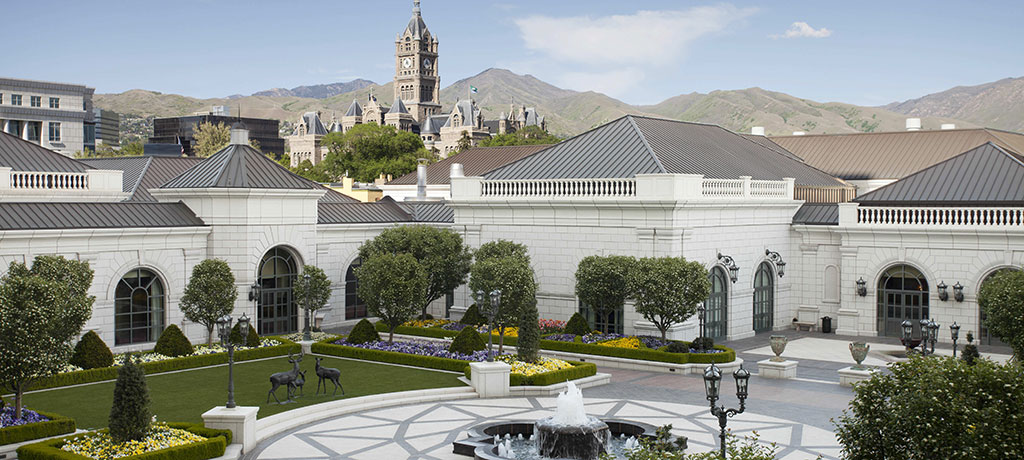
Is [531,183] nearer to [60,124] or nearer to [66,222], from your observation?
[66,222]

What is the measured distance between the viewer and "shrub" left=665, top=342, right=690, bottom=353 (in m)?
34.9

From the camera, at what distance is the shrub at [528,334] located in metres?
30.9

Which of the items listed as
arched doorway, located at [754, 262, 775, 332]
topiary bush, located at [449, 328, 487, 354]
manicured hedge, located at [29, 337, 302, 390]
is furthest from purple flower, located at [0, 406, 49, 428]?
arched doorway, located at [754, 262, 775, 332]

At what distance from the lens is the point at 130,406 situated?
20.7 metres

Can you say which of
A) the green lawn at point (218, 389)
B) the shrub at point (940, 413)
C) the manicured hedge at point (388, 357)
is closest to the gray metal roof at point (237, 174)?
the manicured hedge at point (388, 357)

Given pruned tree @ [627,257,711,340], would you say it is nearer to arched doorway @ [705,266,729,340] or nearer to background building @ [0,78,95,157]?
arched doorway @ [705,266,729,340]

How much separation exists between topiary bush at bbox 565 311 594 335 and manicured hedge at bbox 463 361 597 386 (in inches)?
228

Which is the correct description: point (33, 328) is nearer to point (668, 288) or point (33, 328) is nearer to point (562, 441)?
point (562, 441)

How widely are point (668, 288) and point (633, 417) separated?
27.4ft

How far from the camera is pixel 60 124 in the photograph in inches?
3364

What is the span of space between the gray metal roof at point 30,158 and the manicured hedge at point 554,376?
21.7 meters

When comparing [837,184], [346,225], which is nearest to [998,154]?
[837,184]

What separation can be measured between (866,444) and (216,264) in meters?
27.8

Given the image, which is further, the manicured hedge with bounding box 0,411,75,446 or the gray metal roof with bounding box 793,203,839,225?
→ the gray metal roof with bounding box 793,203,839,225
